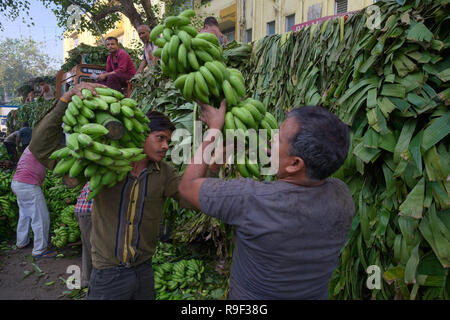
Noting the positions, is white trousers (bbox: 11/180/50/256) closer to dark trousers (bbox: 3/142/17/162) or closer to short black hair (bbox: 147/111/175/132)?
dark trousers (bbox: 3/142/17/162)

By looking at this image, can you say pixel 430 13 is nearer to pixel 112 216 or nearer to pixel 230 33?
pixel 112 216

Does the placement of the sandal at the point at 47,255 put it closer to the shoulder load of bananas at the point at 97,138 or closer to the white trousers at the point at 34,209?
the white trousers at the point at 34,209

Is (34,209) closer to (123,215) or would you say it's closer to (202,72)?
(123,215)

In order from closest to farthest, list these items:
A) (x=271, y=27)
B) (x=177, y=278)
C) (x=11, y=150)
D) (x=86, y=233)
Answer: (x=86, y=233) < (x=177, y=278) < (x=11, y=150) < (x=271, y=27)

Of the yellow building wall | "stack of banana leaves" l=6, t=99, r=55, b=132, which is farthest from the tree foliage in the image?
the yellow building wall

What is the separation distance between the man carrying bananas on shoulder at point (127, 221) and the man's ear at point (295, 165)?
0.99m

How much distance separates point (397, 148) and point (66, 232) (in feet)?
17.0

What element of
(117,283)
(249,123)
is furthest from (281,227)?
(117,283)

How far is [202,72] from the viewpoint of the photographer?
4.52ft

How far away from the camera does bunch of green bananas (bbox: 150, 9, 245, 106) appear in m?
1.37

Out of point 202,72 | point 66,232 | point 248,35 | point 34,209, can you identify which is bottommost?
point 66,232

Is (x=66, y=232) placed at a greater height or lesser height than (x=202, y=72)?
lesser

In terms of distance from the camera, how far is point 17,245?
5.08 metres

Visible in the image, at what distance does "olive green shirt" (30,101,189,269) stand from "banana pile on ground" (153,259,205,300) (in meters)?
1.66
